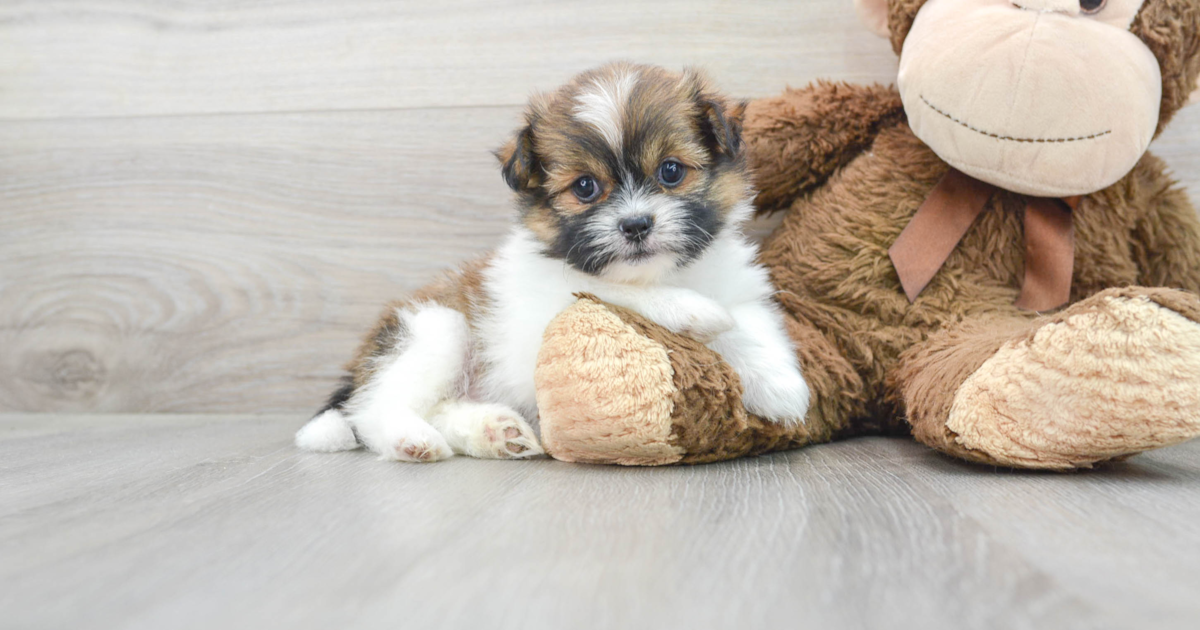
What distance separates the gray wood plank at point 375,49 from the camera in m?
2.10

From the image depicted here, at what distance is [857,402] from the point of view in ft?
5.80

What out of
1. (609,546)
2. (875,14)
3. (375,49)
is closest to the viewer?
(609,546)

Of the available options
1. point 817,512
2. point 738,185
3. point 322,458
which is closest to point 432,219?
point 322,458

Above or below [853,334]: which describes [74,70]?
above

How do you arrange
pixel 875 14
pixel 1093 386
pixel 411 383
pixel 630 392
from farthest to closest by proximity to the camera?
pixel 875 14, pixel 411 383, pixel 630 392, pixel 1093 386

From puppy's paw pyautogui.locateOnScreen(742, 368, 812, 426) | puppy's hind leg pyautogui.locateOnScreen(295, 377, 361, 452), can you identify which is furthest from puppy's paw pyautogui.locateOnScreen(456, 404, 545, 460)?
puppy's paw pyautogui.locateOnScreen(742, 368, 812, 426)

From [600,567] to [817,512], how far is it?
366mm

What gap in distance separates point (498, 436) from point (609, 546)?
66 centimetres

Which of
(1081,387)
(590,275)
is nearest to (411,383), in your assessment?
(590,275)

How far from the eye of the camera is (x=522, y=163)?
4.99 ft

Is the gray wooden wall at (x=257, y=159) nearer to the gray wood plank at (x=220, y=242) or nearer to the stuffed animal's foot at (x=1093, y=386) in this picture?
the gray wood plank at (x=220, y=242)

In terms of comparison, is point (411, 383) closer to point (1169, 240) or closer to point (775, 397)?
point (775, 397)

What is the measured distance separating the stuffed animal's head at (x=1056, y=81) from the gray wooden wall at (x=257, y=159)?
51cm

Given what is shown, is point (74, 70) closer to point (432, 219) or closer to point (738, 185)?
point (432, 219)
